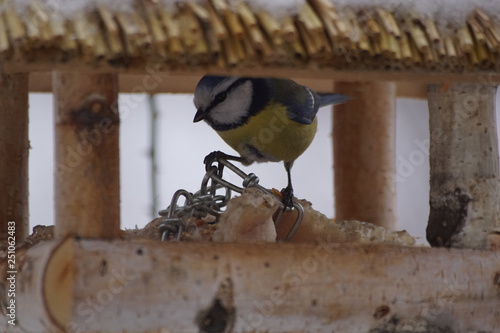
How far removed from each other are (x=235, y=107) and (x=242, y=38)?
1.08 meters

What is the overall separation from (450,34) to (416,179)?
10.4 ft

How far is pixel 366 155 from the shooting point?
9.37ft

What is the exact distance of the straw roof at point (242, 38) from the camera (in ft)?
4.44

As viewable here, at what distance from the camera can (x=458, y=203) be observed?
6.16ft

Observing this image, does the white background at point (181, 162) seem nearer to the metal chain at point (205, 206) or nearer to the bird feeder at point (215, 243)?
the metal chain at point (205, 206)

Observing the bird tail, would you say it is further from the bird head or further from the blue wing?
the bird head

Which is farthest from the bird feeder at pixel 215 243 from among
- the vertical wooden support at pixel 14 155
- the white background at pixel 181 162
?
the white background at pixel 181 162

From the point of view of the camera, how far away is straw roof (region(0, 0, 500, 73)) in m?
1.35

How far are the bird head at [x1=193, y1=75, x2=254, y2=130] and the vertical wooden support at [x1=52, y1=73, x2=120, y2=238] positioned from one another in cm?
86

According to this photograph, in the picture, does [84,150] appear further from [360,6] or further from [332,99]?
[332,99]

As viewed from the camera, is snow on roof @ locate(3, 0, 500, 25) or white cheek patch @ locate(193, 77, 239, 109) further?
white cheek patch @ locate(193, 77, 239, 109)

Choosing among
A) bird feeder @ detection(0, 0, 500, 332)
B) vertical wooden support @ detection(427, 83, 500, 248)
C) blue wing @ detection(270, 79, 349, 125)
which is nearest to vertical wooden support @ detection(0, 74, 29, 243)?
bird feeder @ detection(0, 0, 500, 332)

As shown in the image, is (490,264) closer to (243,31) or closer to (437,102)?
(437,102)

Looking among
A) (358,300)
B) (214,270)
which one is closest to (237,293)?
(214,270)
